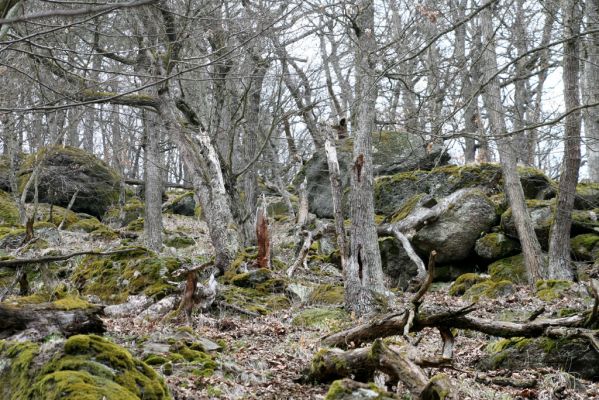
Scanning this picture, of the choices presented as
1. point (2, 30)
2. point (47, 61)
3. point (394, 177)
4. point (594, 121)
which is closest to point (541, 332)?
point (2, 30)

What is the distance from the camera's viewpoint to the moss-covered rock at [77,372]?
304 cm

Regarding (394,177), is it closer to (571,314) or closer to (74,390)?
(571,314)

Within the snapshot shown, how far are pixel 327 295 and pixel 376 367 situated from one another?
5611mm

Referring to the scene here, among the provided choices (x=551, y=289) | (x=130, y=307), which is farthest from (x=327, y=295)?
(x=551, y=289)

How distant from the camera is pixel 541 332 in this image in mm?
5402

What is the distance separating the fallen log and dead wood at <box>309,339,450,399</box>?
6.61 feet

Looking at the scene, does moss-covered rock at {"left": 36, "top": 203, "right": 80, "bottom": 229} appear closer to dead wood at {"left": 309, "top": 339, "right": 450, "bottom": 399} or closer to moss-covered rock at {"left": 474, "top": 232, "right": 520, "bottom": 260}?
moss-covered rock at {"left": 474, "top": 232, "right": 520, "bottom": 260}

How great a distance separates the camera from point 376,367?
4.15 m

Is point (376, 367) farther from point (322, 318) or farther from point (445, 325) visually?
point (322, 318)

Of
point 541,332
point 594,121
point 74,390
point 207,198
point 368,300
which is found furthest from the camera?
point 207,198

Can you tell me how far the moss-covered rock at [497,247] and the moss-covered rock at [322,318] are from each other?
5.33m

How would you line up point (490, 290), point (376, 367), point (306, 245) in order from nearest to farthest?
point (376, 367) < point (490, 290) < point (306, 245)

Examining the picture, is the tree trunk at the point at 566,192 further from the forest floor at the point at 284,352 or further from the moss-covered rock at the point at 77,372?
the moss-covered rock at the point at 77,372

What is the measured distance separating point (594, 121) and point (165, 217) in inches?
615
